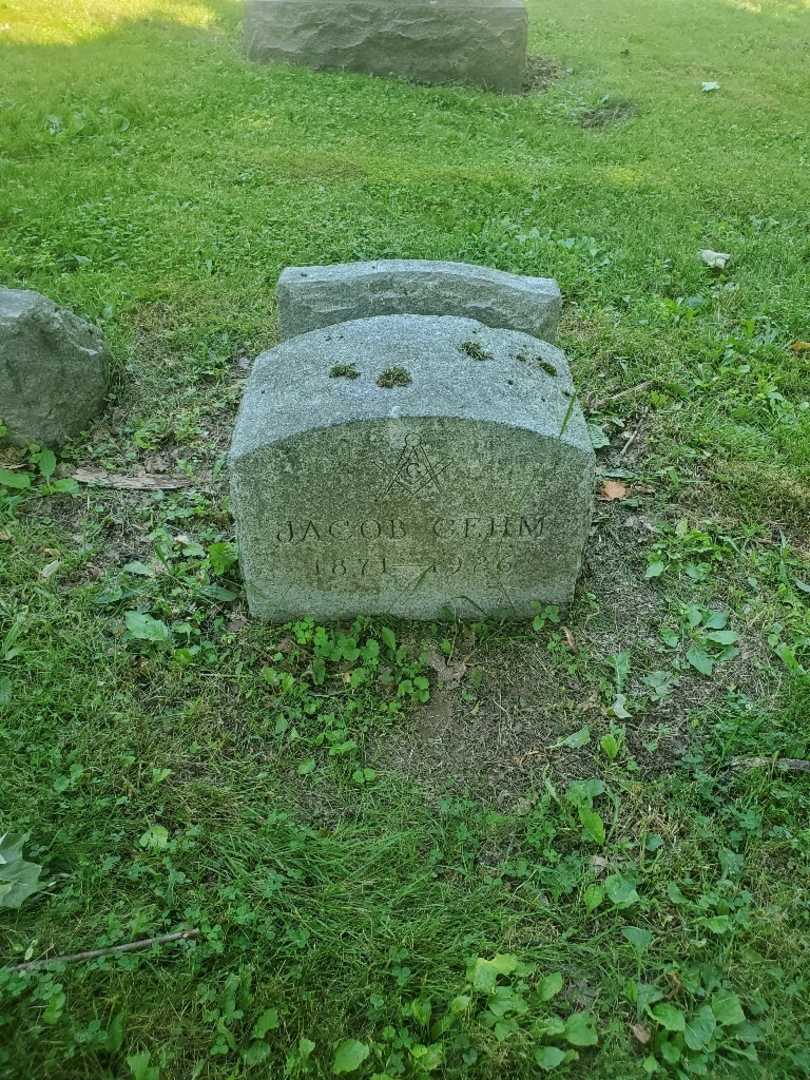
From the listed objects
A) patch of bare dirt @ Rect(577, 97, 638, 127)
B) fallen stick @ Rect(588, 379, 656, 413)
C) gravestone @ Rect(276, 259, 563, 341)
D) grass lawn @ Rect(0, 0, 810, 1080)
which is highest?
gravestone @ Rect(276, 259, 563, 341)

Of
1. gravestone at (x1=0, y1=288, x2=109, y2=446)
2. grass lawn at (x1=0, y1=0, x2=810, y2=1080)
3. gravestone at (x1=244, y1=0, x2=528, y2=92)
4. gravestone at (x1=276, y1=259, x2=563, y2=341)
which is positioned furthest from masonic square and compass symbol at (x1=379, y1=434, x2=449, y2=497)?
gravestone at (x1=244, y1=0, x2=528, y2=92)

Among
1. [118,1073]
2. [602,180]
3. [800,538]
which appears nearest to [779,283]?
[602,180]

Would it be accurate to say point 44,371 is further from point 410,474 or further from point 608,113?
point 608,113

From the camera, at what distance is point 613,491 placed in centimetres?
385

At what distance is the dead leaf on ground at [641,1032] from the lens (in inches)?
82.6

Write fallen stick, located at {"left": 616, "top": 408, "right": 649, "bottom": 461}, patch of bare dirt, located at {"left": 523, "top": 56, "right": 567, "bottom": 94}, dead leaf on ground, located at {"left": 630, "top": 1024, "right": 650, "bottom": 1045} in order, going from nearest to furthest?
dead leaf on ground, located at {"left": 630, "top": 1024, "right": 650, "bottom": 1045} < fallen stick, located at {"left": 616, "top": 408, "right": 649, "bottom": 461} < patch of bare dirt, located at {"left": 523, "top": 56, "right": 567, "bottom": 94}

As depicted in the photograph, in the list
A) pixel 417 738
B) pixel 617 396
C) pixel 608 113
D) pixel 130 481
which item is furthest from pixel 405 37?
pixel 417 738

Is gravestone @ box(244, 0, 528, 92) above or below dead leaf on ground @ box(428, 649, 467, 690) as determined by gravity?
above

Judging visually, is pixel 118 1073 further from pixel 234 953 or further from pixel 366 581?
pixel 366 581

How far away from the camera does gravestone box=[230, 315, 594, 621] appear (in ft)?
9.11

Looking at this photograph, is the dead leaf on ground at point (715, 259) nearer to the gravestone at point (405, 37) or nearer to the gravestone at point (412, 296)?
the gravestone at point (412, 296)

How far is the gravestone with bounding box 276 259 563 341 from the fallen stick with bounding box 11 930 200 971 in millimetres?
2549

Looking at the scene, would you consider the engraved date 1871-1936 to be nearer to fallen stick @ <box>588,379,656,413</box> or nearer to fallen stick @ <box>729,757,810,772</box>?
fallen stick @ <box>729,757,810,772</box>

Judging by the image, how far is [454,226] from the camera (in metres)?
6.01
